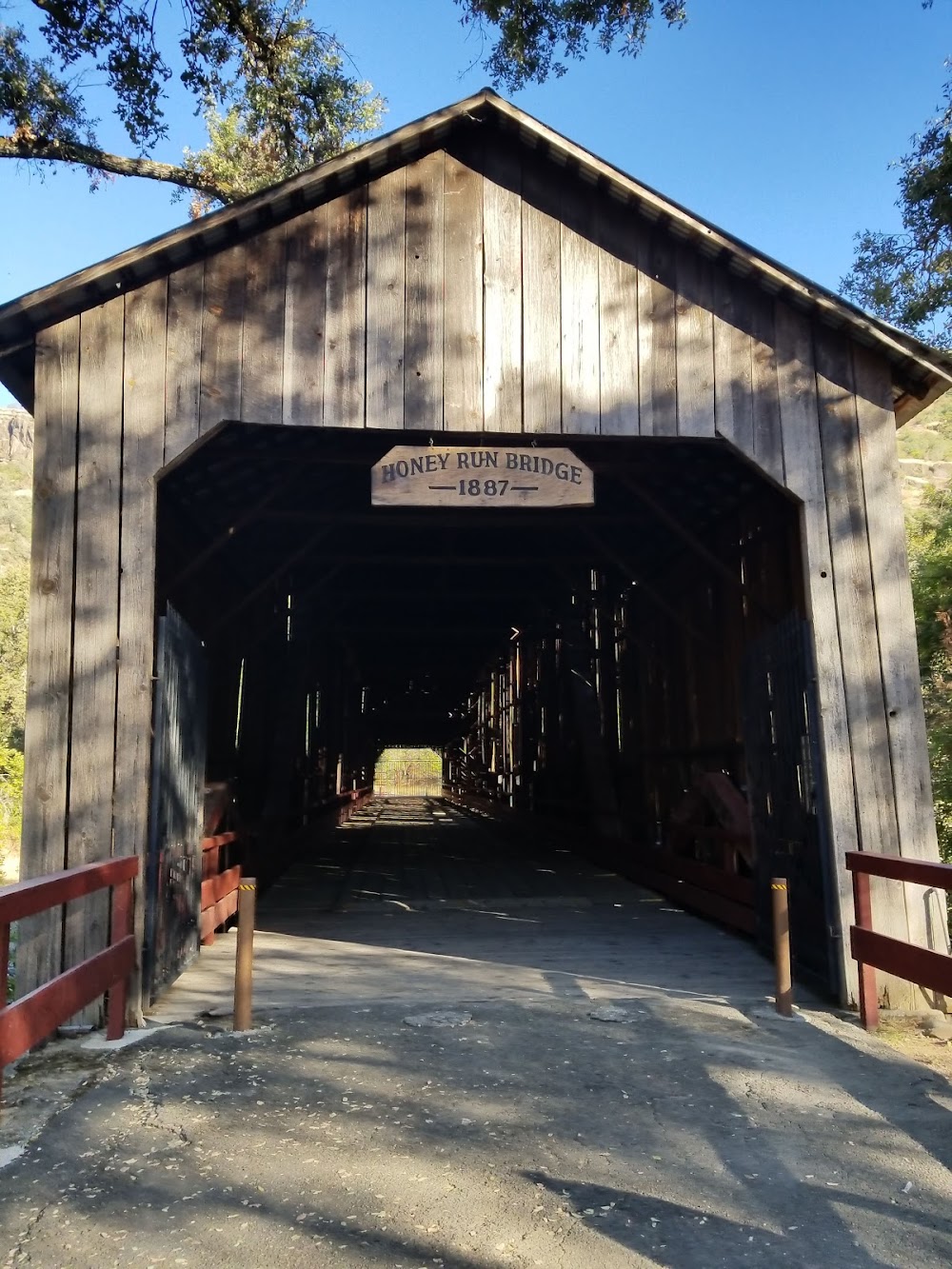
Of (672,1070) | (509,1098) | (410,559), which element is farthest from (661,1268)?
(410,559)

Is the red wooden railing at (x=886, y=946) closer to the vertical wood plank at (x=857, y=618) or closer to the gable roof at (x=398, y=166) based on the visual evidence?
the vertical wood plank at (x=857, y=618)

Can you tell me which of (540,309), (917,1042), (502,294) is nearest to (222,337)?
(502,294)

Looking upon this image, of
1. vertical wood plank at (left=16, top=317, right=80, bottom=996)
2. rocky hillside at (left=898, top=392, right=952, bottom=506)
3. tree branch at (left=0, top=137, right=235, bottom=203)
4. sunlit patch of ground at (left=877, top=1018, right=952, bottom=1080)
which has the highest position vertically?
rocky hillside at (left=898, top=392, right=952, bottom=506)

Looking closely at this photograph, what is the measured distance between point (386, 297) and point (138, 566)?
7.47 ft

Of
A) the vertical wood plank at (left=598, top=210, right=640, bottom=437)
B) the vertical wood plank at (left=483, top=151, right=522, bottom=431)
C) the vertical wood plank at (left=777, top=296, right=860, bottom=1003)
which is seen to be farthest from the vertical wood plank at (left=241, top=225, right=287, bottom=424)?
the vertical wood plank at (left=777, top=296, right=860, bottom=1003)

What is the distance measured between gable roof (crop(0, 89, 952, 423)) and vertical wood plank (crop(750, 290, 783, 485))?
0.50ft

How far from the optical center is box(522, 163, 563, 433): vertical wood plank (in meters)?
6.28

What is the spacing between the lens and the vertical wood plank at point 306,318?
20.0ft

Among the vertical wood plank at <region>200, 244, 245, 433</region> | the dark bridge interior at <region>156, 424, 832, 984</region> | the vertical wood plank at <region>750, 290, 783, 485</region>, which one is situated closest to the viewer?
the vertical wood plank at <region>200, 244, 245, 433</region>

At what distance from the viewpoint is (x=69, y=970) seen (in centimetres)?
455

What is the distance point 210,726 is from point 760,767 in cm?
570

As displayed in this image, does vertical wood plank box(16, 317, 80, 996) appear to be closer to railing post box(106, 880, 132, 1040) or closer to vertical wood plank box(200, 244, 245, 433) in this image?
railing post box(106, 880, 132, 1040)

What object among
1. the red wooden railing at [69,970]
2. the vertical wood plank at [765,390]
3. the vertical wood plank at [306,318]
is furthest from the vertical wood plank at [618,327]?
the red wooden railing at [69,970]

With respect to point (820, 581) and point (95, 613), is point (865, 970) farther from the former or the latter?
point (95, 613)
